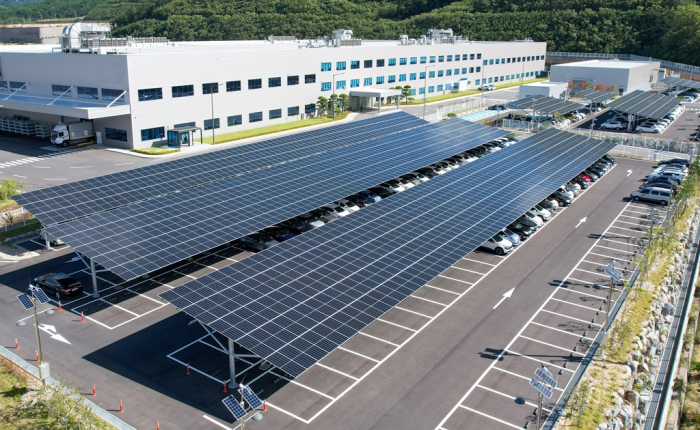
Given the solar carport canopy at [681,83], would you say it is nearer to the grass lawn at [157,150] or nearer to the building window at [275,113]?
the building window at [275,113]

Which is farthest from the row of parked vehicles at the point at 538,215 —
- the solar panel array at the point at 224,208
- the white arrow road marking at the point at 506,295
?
the solar panel array at the point at 224,208

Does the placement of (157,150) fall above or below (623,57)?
below

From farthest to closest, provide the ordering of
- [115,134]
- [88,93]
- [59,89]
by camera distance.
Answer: [59,89] < [88,93] < [115,134]

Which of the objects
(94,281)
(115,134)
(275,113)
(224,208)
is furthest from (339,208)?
(275,113)

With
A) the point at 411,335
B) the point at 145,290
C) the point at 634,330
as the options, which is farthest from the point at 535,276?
the point at 145,290

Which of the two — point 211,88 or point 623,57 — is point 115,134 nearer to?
point 211,88

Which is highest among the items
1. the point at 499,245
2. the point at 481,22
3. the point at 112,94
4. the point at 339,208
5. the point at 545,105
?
the point at 481,22

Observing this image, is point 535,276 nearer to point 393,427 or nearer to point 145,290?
point 393,427
